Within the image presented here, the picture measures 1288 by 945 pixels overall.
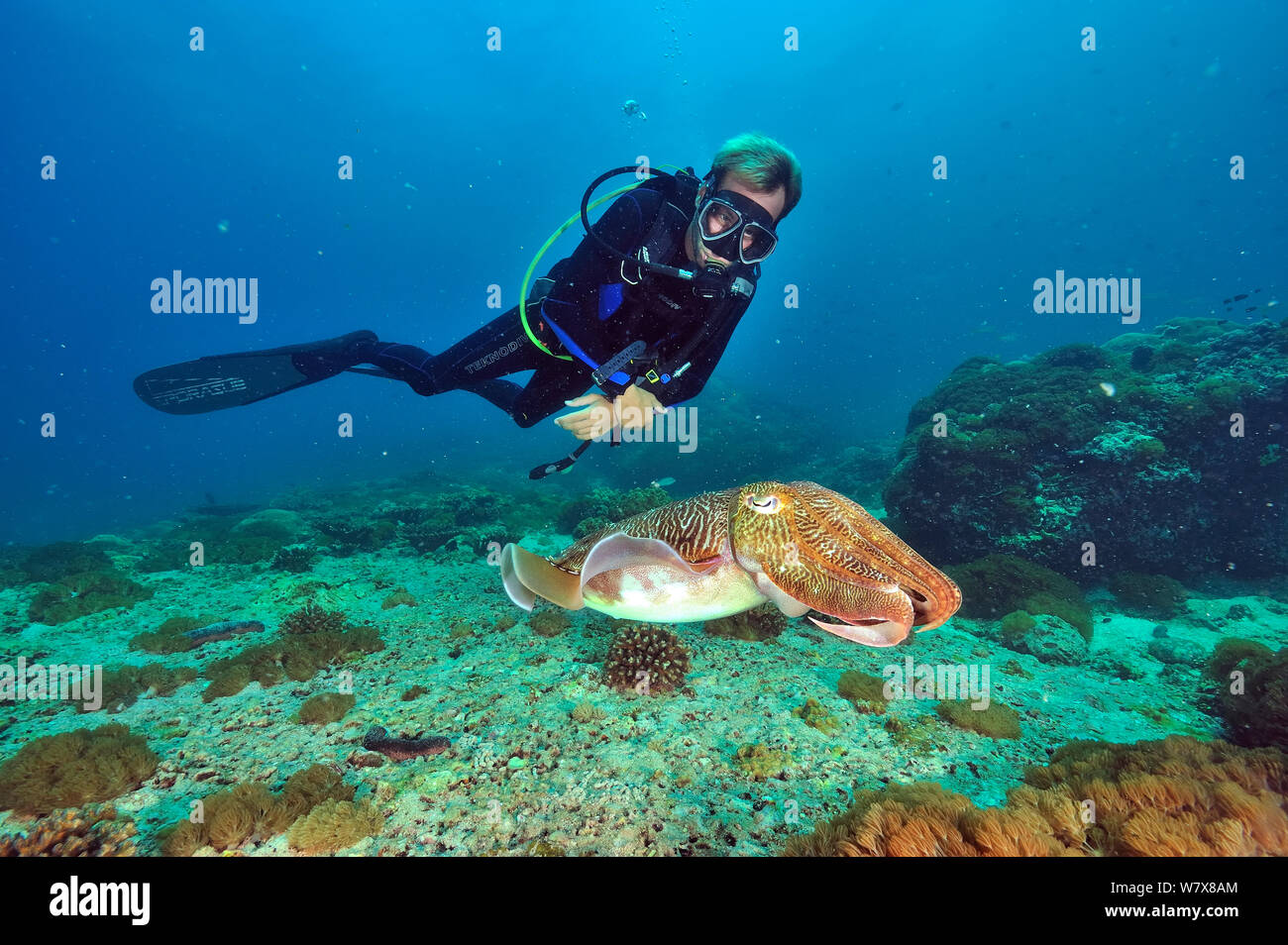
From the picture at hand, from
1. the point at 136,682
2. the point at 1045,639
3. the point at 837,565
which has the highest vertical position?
the point at 837,565

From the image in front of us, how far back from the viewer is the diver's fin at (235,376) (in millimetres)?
8094

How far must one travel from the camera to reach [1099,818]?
8.39 ft

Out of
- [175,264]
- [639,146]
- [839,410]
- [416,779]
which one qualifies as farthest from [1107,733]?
[175,264]

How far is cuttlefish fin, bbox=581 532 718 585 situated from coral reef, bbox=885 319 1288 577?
32.6 ft

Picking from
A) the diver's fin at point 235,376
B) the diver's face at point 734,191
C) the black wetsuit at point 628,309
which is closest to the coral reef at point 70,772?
the black wetsuit at point 628,309

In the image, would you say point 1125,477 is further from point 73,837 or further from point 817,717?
point 73,837

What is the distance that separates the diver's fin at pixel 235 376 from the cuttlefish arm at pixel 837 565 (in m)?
8.26

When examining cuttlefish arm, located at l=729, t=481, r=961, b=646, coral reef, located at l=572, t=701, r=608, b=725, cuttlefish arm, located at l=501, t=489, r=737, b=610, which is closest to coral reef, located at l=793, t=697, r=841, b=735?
coral reef, located at l=572, t=701, r=608, b=725

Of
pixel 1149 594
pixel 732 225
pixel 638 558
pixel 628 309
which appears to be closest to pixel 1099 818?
pixel 638 558

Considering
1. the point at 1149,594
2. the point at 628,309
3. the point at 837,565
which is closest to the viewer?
the point at 837,565

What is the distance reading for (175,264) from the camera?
338ft

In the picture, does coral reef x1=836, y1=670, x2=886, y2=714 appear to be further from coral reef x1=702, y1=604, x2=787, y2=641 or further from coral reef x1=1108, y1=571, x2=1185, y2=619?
coral reef x1=1108, y1=571, x2=1185, y2=619

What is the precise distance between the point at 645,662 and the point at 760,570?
232 centimetres
